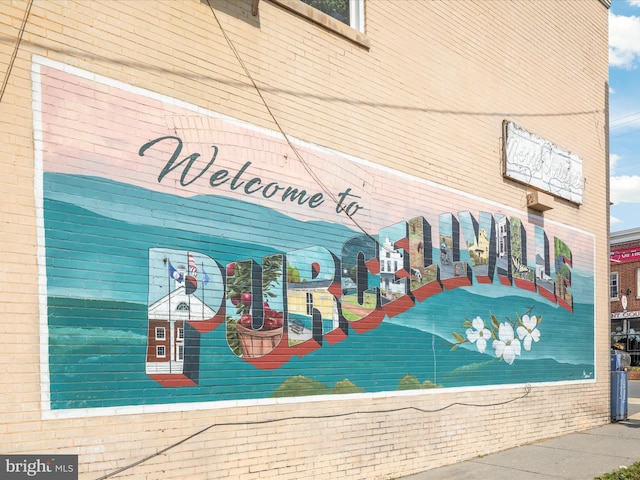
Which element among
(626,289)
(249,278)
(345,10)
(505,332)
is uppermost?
(345,10)

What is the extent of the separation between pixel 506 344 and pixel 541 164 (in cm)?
338

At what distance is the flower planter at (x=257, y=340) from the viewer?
21.9 ft

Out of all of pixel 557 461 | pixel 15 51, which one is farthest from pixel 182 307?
pixel 557 461

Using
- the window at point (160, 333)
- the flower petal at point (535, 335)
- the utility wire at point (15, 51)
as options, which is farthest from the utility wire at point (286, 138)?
the flower petal at point (535, 335)

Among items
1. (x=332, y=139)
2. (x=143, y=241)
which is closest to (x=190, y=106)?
(x=143, y=241)

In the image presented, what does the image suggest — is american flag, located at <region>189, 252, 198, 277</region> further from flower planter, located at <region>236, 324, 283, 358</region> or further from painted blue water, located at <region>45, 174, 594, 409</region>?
flower planter, located at <region>236, 324, 283, 358</region>

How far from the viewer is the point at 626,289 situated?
33.7 meters

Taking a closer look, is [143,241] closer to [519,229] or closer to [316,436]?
[316,436]

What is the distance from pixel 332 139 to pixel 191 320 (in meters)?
2.83

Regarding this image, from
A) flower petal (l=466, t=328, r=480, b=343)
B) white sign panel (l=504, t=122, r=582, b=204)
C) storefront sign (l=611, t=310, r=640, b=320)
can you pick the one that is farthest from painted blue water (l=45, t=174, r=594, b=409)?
storefront sign (l=611, t=310, r=640, b=320)

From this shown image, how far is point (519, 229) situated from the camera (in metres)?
11.2

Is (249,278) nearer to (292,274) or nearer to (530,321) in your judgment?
(292,274)

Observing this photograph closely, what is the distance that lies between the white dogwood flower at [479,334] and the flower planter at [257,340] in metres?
3.84

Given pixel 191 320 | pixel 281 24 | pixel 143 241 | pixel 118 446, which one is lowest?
pixel 118 446
